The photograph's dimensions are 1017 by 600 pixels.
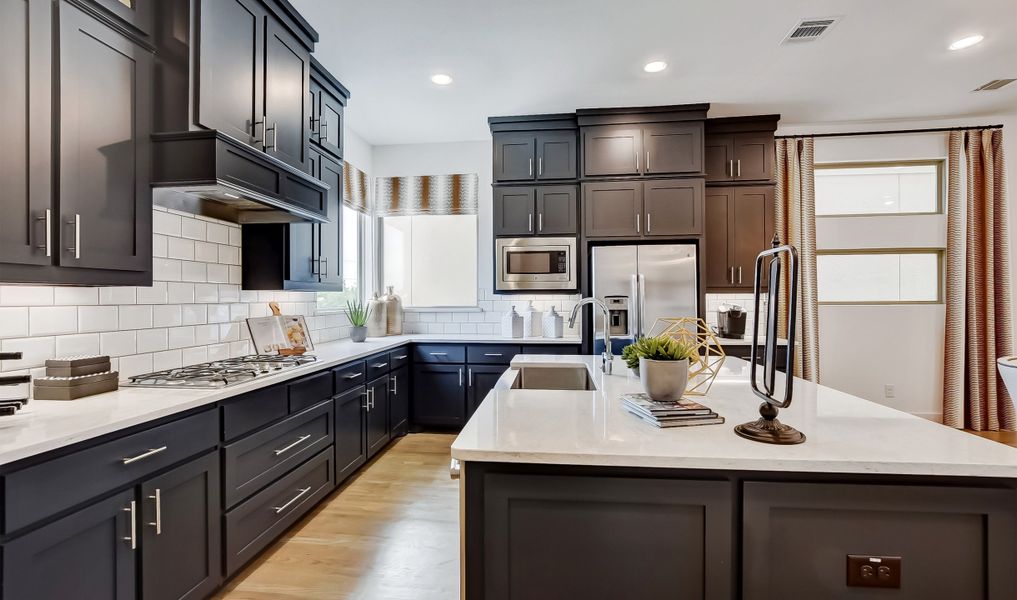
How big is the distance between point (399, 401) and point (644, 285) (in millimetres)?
2314

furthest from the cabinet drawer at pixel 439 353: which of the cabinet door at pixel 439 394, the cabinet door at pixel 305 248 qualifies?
the cabinet door at pixel 305 248

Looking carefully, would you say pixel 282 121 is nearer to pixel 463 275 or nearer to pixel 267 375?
pixel 267 375

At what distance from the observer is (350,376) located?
3002mm

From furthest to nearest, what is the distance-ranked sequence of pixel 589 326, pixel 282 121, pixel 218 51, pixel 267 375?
pixel 589 326, pixel 282 121, pixel 267 375, pixel 218 51

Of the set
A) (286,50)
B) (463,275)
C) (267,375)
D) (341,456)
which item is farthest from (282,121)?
(463,275)

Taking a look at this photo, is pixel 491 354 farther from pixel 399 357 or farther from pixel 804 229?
pixel 804 229

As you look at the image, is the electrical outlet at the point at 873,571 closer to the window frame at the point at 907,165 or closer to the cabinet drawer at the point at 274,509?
the cabinet drawer at the point at 274,509

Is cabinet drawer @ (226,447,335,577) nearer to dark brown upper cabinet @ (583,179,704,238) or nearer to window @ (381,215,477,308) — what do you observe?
window @ (381,215,477,308)

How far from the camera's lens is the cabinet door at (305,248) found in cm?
284

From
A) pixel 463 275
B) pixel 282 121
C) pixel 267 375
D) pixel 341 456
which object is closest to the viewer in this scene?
pixel 267 375

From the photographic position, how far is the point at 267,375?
2.15 m

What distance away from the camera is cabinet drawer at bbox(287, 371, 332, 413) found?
2.36m

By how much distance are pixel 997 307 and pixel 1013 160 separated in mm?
1321

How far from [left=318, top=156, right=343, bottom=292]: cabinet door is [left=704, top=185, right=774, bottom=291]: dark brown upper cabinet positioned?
3169mm
